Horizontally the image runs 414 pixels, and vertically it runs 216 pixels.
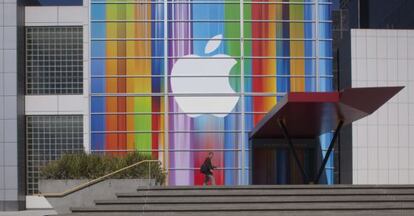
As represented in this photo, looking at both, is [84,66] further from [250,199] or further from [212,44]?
[250,199]

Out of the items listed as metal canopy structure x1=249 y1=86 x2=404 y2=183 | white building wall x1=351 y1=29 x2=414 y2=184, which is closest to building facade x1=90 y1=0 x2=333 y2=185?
white building wall x1=351 y1=29 x2=414 y2=184

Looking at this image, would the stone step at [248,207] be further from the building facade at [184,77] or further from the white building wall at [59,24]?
the white building wall at [59,24]

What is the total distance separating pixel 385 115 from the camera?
33.0 metres

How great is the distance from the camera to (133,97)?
33.5 metres

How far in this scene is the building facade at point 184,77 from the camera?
33250 mm

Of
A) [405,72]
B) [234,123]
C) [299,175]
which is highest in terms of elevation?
[405,72]

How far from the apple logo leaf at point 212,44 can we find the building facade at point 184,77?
4cm

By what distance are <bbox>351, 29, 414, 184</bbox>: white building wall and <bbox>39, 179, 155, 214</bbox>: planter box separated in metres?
12.9

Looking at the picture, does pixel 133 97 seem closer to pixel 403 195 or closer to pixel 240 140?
pixel 240 140

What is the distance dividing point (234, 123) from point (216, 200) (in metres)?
11.8

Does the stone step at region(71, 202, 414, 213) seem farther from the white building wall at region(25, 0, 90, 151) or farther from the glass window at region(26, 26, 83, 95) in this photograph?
the glass window at region(26, 26, 83, 95)

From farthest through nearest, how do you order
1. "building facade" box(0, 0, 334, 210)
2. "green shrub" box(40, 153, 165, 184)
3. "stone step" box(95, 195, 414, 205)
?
1. "building facade" box(0, 0, 334, 210)
2. "green shrub" box(40, 153, 165, 184)
3. "stone step" box(95, 195, 414, 205)

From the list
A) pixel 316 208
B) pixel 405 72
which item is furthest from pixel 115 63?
pixel 316 208

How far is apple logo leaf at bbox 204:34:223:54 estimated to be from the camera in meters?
33.6
